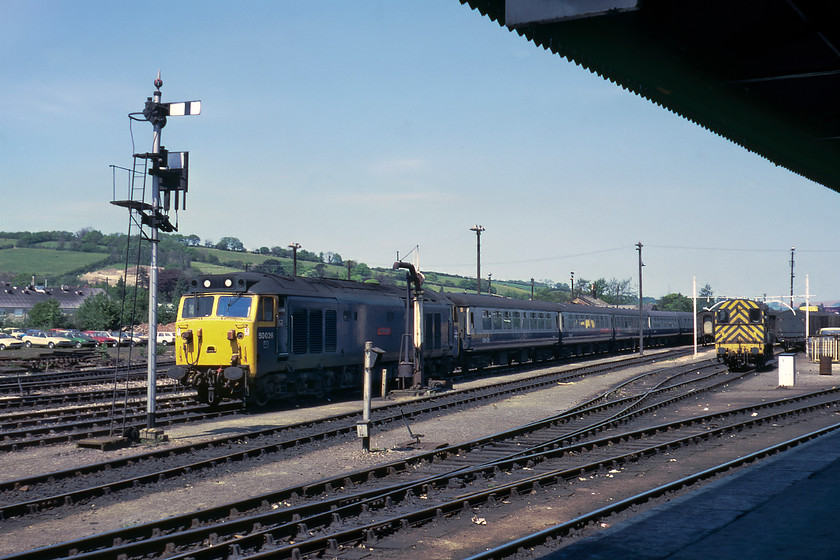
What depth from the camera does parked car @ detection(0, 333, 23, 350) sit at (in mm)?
54825

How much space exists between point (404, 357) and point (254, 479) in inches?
544

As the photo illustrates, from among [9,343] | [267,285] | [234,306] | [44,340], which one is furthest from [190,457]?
[44,340]

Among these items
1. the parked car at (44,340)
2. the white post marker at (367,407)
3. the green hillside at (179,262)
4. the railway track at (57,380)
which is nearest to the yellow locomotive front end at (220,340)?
the white post marker at (367,407)

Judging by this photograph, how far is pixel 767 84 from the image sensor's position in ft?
30.1

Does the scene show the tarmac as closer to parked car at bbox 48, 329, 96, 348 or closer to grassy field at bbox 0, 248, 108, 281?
parked car at bbox 48, 329, 96, 348

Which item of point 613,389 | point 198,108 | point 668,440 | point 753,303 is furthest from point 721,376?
point 198,108

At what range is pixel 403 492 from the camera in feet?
35.9

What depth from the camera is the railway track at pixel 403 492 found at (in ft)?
28.1

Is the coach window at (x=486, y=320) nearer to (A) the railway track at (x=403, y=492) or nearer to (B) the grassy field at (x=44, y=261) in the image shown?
(A) the railway track at (x=403, y=492)

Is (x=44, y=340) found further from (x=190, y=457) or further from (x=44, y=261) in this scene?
(x=44, y=261)

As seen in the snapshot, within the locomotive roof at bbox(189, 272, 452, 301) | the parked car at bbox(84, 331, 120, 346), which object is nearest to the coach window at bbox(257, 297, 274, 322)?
the locomotive roof at bbox(189, 272, 452, 301)

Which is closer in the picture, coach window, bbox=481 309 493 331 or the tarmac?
the tarmac

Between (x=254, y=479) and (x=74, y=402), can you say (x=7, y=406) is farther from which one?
(x=254, y=479)

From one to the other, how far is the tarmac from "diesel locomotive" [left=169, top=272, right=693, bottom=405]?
1149 cm
